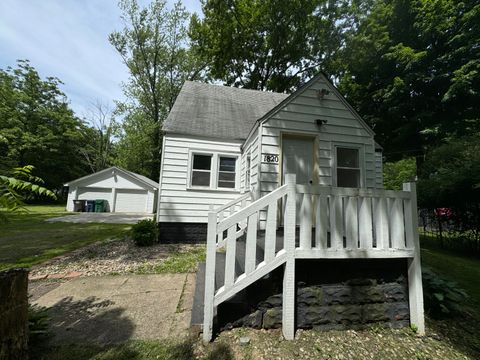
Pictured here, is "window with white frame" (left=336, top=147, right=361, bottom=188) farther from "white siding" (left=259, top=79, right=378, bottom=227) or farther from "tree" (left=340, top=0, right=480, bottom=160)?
"tree" (left=340, top=0, right=480, bottom=160)

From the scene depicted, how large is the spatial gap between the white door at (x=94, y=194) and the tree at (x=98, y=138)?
1044 centimetres

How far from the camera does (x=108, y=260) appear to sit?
4953 mm

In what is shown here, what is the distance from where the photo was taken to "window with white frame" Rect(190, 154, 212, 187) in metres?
7.07

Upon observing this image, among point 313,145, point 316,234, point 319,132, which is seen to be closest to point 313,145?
point 313,145

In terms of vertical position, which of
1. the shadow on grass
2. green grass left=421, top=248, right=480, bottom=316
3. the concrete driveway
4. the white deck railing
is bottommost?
the shadow on grass

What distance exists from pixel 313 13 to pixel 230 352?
18090 mm

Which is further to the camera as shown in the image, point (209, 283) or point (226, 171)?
point (226, 171)

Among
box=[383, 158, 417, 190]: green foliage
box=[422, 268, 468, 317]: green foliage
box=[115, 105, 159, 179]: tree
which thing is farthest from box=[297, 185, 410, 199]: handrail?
box=[383, 158, 417, 190]: green foliage

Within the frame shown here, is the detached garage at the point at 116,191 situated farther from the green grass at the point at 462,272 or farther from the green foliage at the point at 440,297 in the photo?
the green foliage at the point at 440,297

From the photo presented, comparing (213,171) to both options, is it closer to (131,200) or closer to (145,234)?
(145,234)

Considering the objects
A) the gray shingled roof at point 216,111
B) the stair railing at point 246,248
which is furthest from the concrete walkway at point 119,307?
the gray shingled roof at point 216,111

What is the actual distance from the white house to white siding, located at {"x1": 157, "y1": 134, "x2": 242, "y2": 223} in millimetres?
32

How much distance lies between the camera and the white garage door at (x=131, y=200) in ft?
59.4

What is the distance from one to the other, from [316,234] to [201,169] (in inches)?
205
